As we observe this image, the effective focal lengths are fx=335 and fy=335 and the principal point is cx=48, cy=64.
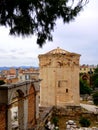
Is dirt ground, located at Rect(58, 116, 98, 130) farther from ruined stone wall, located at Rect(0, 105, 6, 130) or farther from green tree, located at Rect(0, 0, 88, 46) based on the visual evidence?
green tree, located at Rect(0, 0, 88, 46)

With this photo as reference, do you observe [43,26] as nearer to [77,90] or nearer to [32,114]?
[32,114]

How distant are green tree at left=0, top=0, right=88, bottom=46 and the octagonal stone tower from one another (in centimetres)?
1351

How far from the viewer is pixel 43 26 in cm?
560

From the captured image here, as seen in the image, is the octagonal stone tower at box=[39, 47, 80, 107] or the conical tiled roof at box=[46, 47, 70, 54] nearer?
the octagonal stone tower at box=[39, 47, 80, 107]

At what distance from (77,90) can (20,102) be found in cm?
891

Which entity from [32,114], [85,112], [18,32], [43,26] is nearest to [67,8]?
[43,26]

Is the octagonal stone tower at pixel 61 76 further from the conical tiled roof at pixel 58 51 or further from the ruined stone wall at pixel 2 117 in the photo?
the ruined stone wall at pixel 2 117

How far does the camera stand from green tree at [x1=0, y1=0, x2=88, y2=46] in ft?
17.3

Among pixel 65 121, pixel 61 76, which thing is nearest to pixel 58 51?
pixel 61 76

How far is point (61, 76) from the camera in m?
19.2

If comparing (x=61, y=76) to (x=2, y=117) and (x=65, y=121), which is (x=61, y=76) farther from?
(x=2, y=117)

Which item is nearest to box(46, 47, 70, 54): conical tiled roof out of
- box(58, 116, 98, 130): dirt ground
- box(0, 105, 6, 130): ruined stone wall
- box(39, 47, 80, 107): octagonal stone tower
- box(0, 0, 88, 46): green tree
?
box(39, 47, 80, 107): octagonal stone tower

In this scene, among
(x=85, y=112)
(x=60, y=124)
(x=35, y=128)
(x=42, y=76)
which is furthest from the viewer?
(x=42, y=76)

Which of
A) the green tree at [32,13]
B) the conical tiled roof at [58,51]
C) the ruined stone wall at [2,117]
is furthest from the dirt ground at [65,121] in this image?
the green tree at [32,13]
